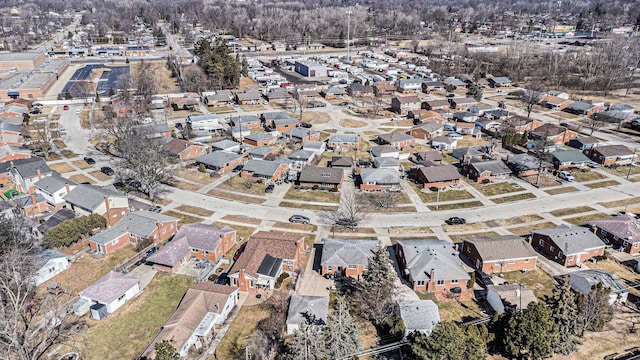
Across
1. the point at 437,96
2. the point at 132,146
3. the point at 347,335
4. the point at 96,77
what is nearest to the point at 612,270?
the point at 347,335

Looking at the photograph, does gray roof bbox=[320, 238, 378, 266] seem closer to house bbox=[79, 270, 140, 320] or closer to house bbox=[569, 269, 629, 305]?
house bbox=[79, 270, 140, 320]

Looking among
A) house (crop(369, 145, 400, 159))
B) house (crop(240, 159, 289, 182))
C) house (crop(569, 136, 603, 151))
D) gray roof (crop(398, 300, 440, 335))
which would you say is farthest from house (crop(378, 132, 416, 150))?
gray roof (crop(398, 300, 440, 335))

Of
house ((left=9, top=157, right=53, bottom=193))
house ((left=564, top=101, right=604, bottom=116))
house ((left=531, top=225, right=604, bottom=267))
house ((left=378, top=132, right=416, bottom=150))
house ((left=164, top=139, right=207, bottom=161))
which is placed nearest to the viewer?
house ((left=531, top=225, right=604, bottom=267))

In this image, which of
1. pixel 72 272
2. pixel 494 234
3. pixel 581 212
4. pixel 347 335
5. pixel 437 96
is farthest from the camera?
pixel 437 96

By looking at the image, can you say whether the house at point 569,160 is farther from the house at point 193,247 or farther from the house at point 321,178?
the house at point 193,247

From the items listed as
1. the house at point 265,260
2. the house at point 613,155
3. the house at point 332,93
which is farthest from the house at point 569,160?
the house at point 332,93

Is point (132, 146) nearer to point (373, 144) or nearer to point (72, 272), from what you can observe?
point (72, 272)
